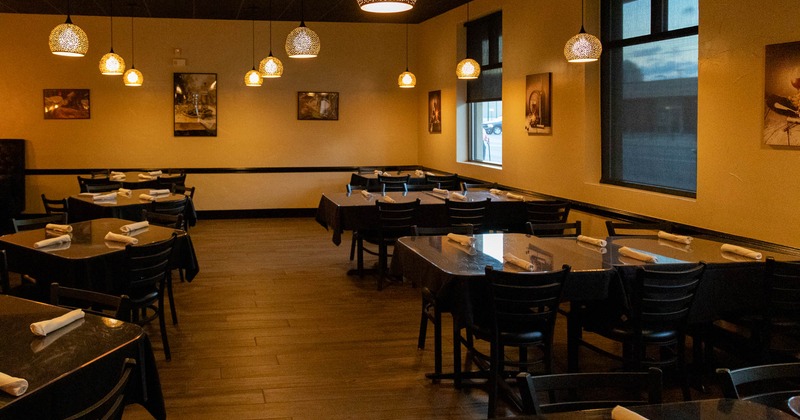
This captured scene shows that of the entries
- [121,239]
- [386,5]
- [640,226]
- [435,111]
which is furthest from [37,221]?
[435,111]

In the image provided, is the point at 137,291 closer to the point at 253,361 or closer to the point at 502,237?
the point at 253,361

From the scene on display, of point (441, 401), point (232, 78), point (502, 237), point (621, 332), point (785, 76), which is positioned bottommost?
point (441, 401)

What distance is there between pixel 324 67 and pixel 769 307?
389 inches

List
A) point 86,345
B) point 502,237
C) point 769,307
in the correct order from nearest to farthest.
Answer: point 86,345
point 769,307
point 502,237

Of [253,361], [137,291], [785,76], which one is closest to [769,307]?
[785,76]

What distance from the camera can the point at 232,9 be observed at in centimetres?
1141

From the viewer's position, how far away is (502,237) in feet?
17.5

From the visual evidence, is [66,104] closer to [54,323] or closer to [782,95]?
[54,323]

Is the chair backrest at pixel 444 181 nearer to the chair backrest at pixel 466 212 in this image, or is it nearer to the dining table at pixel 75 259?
the chair backrest at pixel 466 212

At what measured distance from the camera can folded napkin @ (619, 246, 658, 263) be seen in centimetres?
437

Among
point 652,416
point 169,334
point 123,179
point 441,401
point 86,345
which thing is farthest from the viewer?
point 123,179

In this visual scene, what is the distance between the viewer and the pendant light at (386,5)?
13.6ft

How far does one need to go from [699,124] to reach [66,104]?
9605 mm

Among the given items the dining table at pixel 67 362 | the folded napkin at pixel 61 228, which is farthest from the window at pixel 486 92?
the dining table at pixel 67 362
